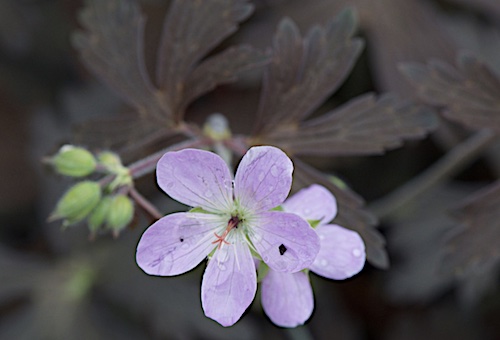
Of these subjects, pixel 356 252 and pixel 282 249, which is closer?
pixel 282 249

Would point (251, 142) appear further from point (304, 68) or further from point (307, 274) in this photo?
point (307, 274)

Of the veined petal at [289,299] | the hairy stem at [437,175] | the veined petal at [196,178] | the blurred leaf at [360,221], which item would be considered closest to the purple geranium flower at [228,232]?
the veined petal at [196,178]

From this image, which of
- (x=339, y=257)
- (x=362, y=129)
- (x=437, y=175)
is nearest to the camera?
(x=339, y=257)

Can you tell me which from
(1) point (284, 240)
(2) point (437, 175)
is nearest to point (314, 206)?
(1) point (284, 240)

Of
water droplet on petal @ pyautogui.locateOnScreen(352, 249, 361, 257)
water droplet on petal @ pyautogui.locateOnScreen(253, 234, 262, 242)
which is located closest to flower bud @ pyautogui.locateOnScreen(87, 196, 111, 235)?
water droplet on petal @ pyautogui.locateOnScreen(253, 234, 262, 242)

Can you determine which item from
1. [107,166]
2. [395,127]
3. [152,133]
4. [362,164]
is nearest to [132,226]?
[107,166]

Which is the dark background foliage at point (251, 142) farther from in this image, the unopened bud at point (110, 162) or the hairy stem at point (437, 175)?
the unopened bud at point (110, 162)

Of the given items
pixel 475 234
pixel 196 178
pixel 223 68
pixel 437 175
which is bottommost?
pixel 437 175
